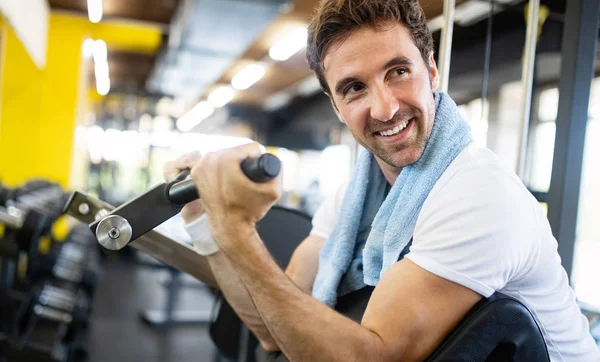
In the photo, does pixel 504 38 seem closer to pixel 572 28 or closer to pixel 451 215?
pixel 572 28

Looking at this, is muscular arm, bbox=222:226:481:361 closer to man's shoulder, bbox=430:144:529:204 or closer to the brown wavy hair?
man's shoulder, bbox=430:144:529:204

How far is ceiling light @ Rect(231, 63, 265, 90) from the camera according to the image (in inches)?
352

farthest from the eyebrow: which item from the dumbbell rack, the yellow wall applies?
the yellow wall

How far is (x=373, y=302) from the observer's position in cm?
88

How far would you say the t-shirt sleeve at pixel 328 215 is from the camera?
1.39 m

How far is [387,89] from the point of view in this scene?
→ 3.50 feet

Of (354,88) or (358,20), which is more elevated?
(358,20)

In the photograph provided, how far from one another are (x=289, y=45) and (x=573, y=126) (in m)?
5.88

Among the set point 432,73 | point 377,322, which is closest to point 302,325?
point 377,322

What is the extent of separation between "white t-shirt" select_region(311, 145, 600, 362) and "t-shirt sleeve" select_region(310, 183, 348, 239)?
0.46 metres

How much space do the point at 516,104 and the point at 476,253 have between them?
3749 mm

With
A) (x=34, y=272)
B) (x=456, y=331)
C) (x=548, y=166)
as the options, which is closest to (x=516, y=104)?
(x=548, y=166)

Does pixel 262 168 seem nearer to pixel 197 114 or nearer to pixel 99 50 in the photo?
Result: pixel 99 50

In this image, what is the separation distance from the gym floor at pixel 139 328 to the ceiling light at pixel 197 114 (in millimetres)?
7209
